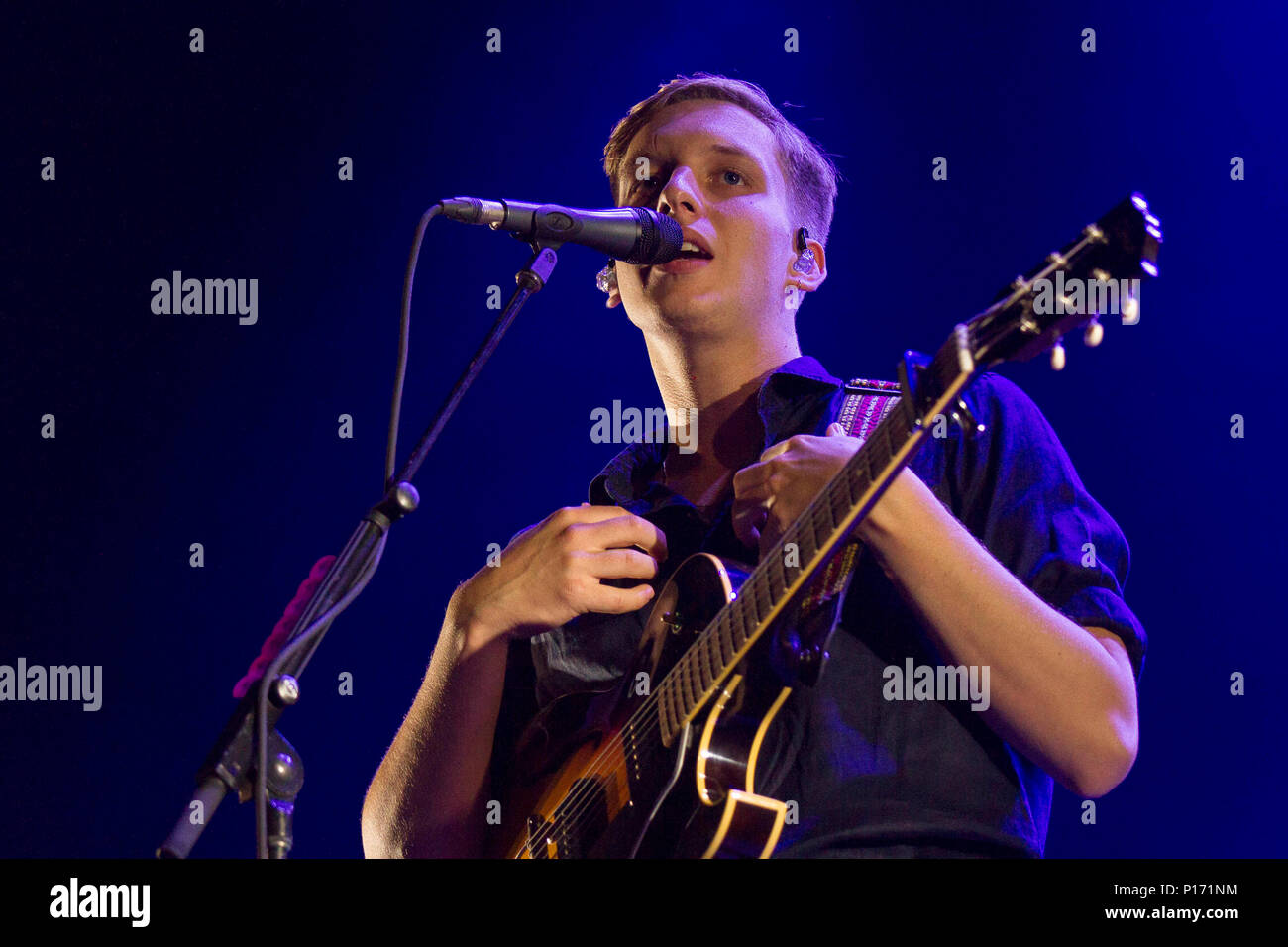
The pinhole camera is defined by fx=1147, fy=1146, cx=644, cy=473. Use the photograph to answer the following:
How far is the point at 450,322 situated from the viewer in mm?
3832

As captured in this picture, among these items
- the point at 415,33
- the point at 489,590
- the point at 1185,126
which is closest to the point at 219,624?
the point at 489,590

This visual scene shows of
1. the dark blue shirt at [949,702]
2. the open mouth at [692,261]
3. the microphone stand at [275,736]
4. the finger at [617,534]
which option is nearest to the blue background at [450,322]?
the open mouth at [692,261]

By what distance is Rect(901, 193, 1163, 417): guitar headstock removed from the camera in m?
1.35

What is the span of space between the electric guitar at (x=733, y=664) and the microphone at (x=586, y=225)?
573mm

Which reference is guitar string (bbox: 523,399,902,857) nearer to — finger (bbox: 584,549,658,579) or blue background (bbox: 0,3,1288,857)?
finger (bbox: 584,549,658,579)

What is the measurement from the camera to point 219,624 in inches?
141

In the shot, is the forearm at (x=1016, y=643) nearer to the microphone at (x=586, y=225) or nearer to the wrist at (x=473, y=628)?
the microphone at (x=586, y=225)

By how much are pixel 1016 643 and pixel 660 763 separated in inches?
22.5

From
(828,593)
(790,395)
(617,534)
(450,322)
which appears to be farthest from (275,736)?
(450,322)

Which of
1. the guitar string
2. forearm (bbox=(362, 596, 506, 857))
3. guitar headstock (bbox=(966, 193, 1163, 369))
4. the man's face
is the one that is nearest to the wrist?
forearm (bbox=(362, 596, 506, 857))

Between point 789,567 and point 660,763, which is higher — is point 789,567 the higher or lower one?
the higher one

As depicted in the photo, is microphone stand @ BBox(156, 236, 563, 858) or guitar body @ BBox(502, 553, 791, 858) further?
guitar body @ BBox(502, 553, 791, 858)

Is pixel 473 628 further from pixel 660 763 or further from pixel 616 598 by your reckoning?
pixel 660 763

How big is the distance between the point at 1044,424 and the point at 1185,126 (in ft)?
5.38
